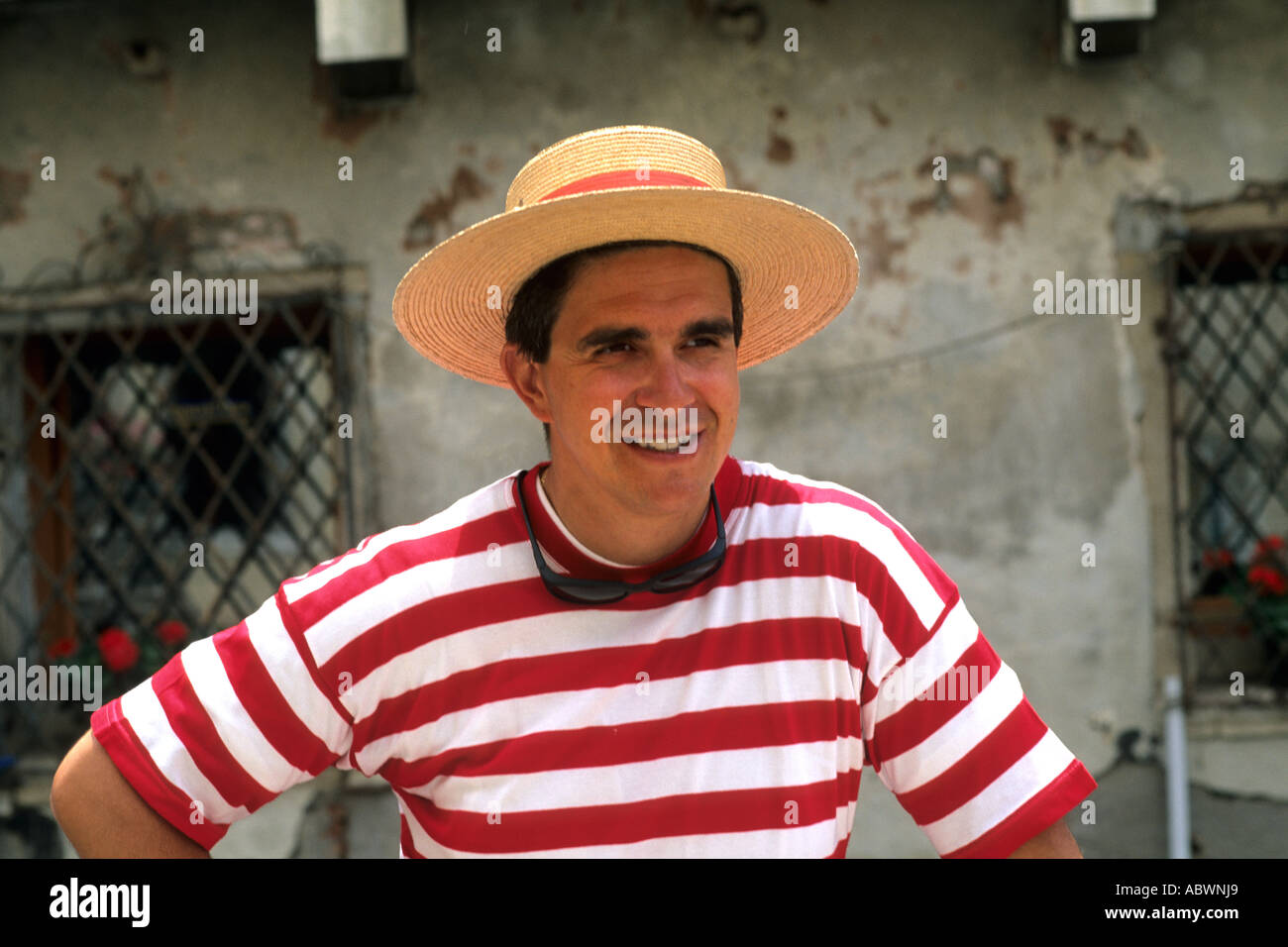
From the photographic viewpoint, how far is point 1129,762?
431 cm

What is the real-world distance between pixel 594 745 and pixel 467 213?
3345 millimetres

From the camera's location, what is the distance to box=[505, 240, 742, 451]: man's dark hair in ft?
5.60

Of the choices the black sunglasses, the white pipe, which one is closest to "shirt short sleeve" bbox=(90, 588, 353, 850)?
the black sunglasses

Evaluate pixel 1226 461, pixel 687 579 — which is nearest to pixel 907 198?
pixel 1226 461

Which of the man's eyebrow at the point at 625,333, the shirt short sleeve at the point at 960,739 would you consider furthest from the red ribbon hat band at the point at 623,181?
the shirt short sleeve at the point at 960,739

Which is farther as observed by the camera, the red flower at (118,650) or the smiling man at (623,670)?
the red flower at (118,650)

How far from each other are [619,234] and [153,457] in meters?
3.67

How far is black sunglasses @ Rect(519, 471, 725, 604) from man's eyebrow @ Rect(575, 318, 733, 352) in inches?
12.2

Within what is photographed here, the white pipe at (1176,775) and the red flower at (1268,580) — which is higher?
the red flower at (1268,580)

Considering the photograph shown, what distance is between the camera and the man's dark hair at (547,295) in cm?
171

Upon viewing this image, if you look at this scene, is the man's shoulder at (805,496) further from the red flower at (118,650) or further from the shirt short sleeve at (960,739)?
the red flower at (118,650)

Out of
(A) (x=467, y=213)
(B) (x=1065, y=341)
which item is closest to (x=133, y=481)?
(A) (x=467, y=213)

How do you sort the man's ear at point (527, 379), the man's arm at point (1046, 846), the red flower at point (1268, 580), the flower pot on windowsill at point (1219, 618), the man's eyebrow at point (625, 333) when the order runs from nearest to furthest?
the man's arm at point (1046, 846)
the man's eyebrow at point (625, 333)
the man's ear at point (527, 379)
the red flower at point (1268, 580)
the flower pot on windowsill at point (1219, 618)

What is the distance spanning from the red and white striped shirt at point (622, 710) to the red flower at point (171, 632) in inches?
123
